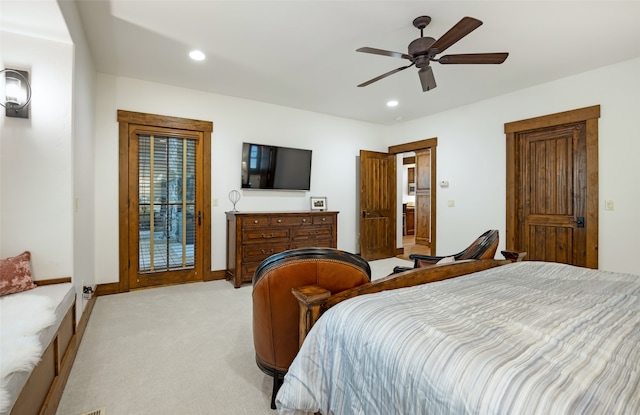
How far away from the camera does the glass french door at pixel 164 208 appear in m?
3.88

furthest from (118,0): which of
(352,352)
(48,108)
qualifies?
(352,352)

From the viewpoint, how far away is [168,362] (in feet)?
7.02

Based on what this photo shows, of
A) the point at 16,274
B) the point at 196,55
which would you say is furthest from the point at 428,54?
the point at 16,274

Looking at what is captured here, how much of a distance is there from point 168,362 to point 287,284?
4.31 ft

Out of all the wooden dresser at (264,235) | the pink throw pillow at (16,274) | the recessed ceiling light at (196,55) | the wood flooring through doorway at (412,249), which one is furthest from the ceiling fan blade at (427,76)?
the wood flooring through doorway at (412,249)

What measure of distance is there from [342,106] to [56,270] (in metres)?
4.22

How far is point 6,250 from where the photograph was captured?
6.88 ft

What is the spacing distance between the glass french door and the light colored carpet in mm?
713

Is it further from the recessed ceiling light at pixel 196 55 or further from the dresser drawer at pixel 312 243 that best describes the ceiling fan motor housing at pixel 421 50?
the dresser drawer at pixel 312 243

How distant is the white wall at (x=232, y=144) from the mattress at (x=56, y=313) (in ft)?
5.77

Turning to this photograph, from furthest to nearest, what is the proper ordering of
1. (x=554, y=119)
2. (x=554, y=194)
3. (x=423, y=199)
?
(x=423, y=199) < (x=554, y=194) < (x=554, y=119)

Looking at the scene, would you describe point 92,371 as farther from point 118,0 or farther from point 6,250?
point 118,0

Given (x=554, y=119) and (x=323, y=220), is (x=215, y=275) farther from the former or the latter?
(x=554, y=119)

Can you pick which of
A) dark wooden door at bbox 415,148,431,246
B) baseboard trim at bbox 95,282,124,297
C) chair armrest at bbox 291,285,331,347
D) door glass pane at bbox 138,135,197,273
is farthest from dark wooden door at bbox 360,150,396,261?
chair armrest at bbox 291,285,331,347
